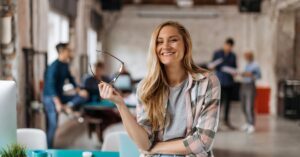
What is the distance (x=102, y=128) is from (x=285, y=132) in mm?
4050

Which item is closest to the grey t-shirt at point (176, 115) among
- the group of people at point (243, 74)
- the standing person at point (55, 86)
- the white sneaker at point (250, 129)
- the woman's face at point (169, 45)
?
the woman's face at point (169, 45)

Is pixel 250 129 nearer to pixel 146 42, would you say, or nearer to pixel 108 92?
pixel 108 92

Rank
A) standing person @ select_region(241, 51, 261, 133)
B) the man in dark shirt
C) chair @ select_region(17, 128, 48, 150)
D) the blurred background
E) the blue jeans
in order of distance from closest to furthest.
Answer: chair @ select_region(17, 128, 48, 150) < the blue jeans < the blurred background < standing person @ select_region(241, 51, 261, 133) < the man in dark shirt

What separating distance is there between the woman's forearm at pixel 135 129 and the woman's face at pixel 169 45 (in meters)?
0.29

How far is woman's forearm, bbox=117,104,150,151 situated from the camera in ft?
6.74

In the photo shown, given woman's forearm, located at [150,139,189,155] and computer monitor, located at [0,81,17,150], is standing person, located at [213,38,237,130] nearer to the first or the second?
computer monitor, located at [0,81,17,150]

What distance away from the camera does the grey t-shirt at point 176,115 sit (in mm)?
2096

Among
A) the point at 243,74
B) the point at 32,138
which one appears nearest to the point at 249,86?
the point at 243,74

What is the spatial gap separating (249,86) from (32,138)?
647 centimetres

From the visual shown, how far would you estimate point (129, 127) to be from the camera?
6.81 feet

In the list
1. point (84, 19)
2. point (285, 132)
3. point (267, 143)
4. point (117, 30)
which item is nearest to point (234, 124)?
point (285, 132)

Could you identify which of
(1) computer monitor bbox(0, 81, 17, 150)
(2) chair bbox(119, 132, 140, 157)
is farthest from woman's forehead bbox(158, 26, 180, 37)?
(2) chair bbox(119, 132, 140, 157)

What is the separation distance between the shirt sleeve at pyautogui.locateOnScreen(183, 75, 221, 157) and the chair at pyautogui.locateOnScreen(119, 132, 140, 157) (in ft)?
3.04

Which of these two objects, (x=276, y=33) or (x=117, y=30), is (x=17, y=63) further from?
(x=117, y=30)
